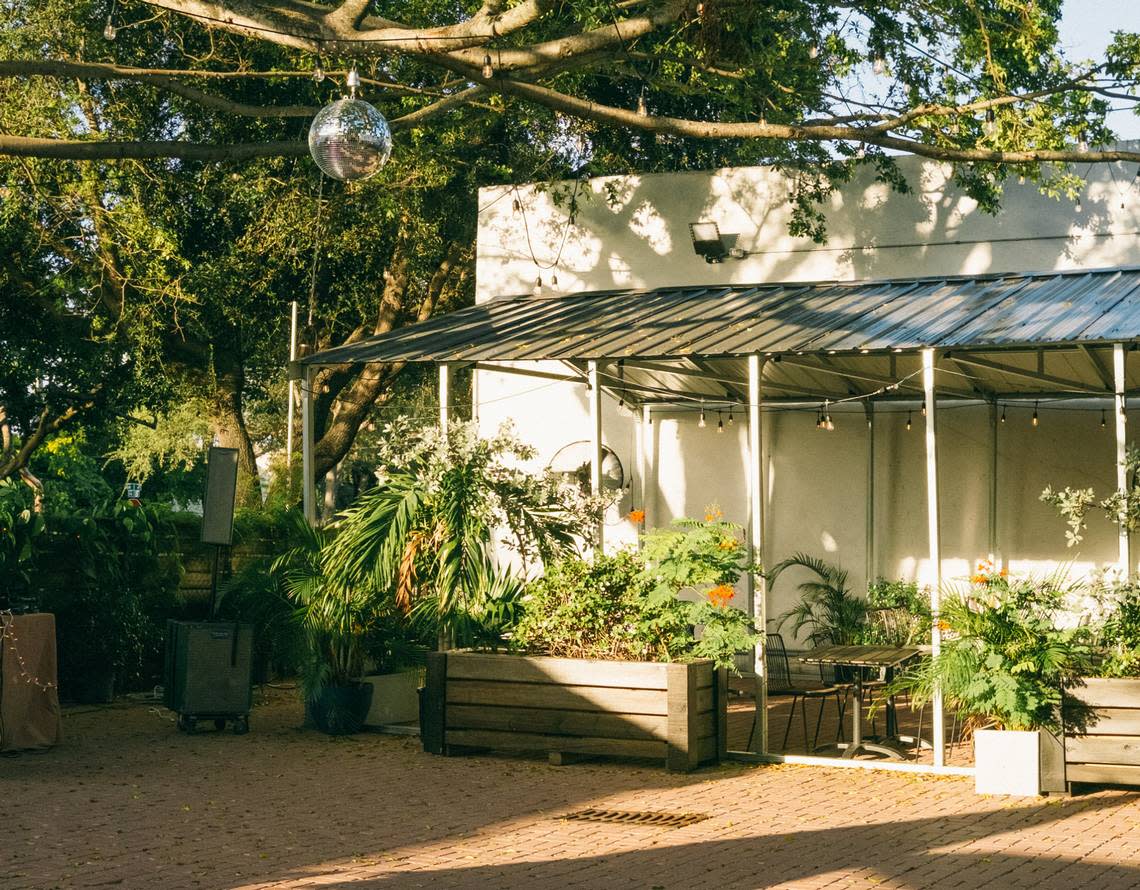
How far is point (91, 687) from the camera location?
1191 centimetres

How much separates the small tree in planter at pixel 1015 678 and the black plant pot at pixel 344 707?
14.1 ft

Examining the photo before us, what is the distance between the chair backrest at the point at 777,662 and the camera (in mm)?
9951

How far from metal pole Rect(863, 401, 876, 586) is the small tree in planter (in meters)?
5.12

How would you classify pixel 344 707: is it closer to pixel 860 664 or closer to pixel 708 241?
pixel 860 664

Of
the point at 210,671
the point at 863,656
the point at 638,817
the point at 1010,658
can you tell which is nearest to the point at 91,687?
the point at 210,671

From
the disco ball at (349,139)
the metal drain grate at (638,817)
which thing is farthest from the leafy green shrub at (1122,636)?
the disco ball at (349,139)

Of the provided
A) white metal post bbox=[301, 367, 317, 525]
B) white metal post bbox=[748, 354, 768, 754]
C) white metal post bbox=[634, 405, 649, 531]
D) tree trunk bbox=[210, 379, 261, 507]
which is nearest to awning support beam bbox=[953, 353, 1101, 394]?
white metal post bbox=[748, 354, 768, 754]

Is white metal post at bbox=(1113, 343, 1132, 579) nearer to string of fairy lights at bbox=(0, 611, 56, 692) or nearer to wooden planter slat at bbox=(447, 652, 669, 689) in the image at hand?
wooden planter slat at bbox=(447, 652, 669, 689)

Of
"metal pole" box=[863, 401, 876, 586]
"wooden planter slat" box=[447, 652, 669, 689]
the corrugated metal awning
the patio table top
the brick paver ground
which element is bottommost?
the brick paver ground

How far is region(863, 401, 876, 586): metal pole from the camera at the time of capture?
1309 centimetres

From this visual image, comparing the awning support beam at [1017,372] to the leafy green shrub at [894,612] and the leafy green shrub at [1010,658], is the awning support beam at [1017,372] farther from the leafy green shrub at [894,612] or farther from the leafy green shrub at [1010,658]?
the leafy green shrub at [894,612]

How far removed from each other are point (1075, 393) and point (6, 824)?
9.05 m

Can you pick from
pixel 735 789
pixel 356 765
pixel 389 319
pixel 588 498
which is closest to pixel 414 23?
pixel 389 319

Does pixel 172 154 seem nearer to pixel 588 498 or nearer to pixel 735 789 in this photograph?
pixel 588 498
